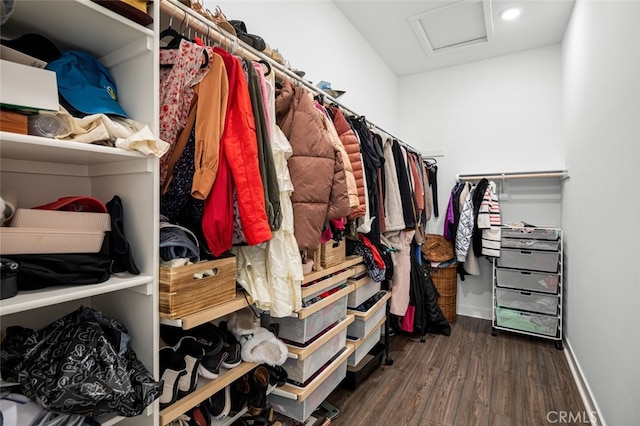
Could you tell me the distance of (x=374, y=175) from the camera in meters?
2.03

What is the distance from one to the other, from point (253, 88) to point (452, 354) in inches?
102

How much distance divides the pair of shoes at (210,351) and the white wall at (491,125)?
123 inches

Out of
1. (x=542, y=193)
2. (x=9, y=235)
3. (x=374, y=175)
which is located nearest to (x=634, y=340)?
(x=374, y=175)

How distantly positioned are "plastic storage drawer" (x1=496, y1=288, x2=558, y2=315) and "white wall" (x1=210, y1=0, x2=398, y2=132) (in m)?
2.13

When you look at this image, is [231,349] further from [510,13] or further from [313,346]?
[510,13]

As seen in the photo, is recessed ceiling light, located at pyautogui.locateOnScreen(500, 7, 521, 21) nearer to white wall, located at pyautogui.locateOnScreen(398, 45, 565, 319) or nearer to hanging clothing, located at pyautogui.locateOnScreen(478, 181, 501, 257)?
white wall, located at pyautogui.locateOnScreen(398, 45, 565, 319)

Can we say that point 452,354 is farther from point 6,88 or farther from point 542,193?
point 6,88

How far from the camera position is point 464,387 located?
2156 mm

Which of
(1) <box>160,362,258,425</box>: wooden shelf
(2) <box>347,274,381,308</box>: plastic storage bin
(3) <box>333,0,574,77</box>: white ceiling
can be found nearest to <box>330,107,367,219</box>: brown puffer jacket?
(2) <box>347,274,381,308</box>: plastic storage bin

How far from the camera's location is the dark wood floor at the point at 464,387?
1.86m

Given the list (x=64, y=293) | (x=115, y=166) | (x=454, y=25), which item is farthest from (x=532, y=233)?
(x=64, y=293)

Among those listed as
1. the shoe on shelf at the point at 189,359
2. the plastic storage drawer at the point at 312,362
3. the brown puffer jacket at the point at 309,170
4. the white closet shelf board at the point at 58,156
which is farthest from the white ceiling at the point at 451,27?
the shoe on shelf at the point at 189,359

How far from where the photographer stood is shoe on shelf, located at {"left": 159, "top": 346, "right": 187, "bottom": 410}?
0.98 metres

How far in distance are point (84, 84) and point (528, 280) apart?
342cm
